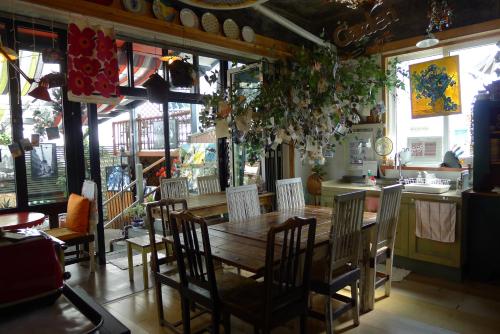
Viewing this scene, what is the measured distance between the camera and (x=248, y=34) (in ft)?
14.0

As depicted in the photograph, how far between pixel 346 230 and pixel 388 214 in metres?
0.63

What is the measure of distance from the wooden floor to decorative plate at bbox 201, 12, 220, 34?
2.74 metres

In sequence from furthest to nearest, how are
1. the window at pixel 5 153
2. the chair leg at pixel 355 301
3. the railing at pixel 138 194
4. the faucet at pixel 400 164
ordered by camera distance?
the railing at pixel 138 194 → the faucet at pixel 400 164 → the window at pixel 5 153 → the chair leg at pixel 355 301

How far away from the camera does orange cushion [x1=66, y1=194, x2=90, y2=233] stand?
11.2 ft

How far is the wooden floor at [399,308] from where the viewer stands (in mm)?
2461

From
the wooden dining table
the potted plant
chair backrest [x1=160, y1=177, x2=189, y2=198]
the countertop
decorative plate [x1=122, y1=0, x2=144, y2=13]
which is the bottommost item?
the potted plant

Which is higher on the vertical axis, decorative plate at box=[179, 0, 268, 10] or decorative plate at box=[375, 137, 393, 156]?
decorative plate at box=[179, 0, 268, 10]

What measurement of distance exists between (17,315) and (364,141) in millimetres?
4114

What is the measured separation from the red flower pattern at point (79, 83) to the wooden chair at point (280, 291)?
7.54ft

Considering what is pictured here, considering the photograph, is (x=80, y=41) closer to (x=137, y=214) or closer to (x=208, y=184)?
(x=208, y=184)

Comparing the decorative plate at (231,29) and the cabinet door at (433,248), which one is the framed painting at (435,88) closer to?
the cabinet door at (433,248)

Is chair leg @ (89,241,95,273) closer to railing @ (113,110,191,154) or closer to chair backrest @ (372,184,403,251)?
railing @ (113,110,191,154)

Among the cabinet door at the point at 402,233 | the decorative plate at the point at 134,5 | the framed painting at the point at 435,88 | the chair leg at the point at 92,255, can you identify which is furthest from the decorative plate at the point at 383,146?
the chair leg at the point at 92,255

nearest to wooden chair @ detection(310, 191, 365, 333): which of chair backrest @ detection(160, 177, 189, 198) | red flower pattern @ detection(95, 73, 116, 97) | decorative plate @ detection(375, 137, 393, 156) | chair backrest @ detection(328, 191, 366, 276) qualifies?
chair backrest @ detection(328, 191, 366, 276)
